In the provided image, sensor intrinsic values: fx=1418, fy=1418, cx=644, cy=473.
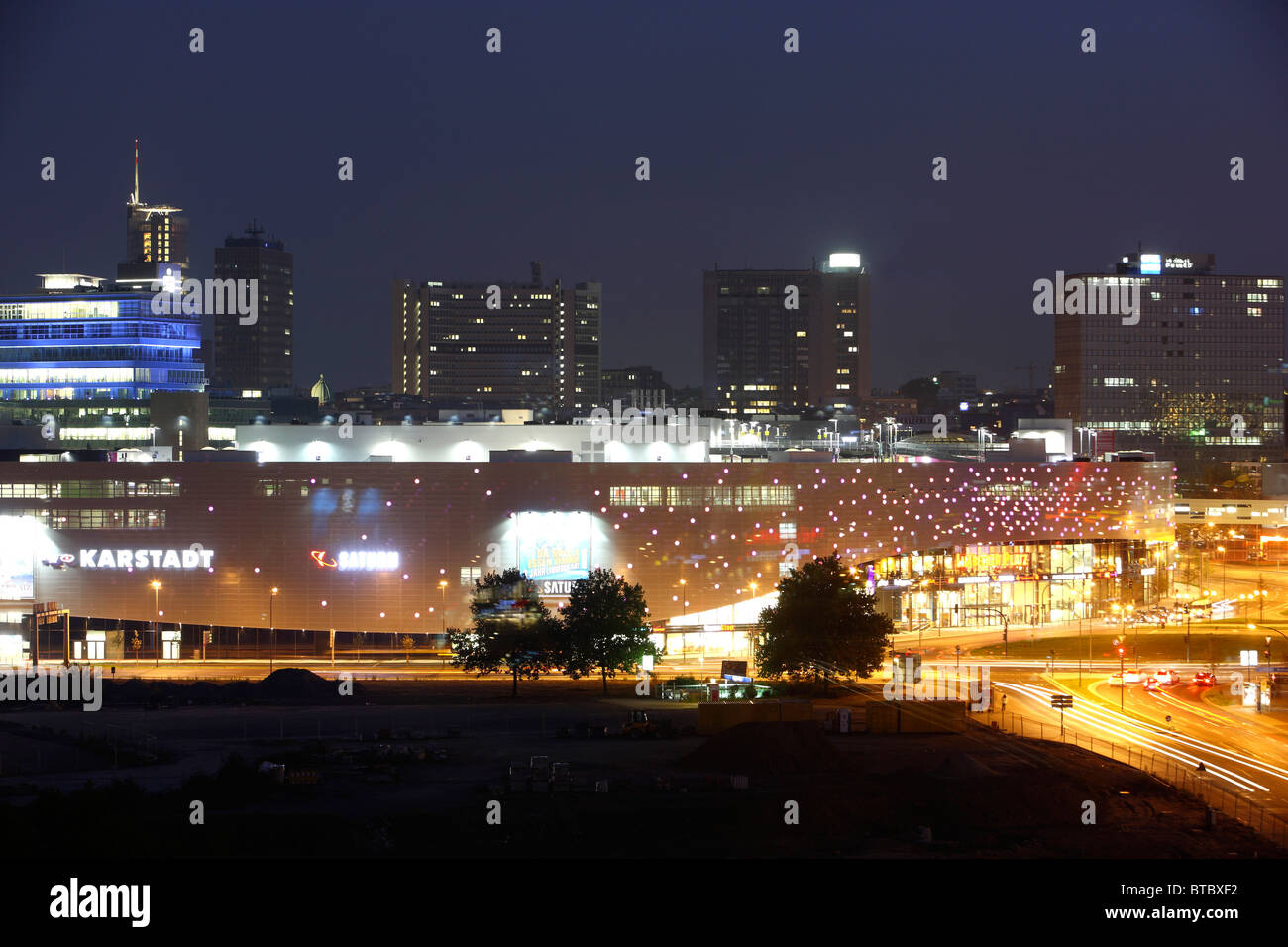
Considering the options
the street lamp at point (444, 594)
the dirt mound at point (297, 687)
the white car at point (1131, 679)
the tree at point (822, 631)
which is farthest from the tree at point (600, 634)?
the white car at point (1131, 679)

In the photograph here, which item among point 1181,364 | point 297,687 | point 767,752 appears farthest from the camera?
point 1181,364

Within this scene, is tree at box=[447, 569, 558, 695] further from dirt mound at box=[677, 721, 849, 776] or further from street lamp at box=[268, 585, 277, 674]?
dirt mound at box=[677, 721, 849, 776]

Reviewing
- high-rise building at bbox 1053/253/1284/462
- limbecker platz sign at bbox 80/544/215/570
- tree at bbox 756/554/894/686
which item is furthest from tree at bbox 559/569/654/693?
high-rise building at bbox 1053/253/1284/462

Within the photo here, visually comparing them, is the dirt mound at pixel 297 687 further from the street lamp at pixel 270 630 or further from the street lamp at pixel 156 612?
the street lamp at pixel 156 612

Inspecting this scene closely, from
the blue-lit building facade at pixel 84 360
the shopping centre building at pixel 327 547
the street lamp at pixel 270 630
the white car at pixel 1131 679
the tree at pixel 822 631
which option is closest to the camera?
the tree at pixel 822 631

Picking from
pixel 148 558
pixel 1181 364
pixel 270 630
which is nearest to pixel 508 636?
pixel 270 630

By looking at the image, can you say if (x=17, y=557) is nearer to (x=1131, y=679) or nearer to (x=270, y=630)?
(x=270, y=630)

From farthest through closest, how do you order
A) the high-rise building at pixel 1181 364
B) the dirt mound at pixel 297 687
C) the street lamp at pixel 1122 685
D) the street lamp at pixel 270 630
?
the high-rise building at pixel 1181 364 → the street lamp at pixel 270 630 → the dirt mound at pixel 297 687 → the street lamp at pixel 1122 685
